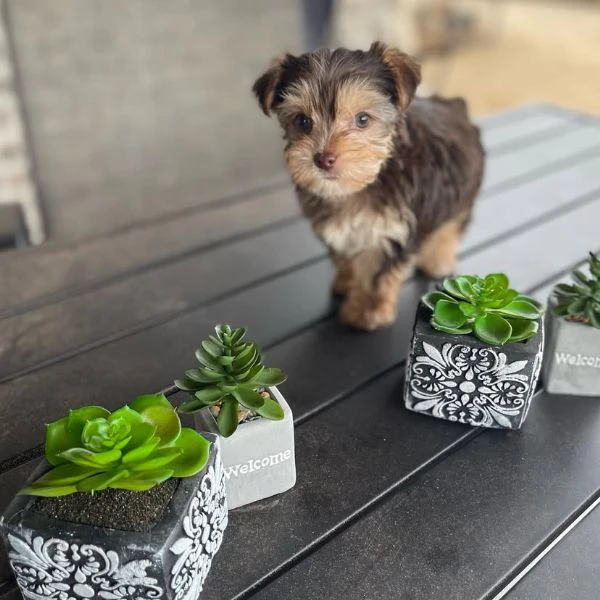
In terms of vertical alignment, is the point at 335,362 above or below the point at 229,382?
below

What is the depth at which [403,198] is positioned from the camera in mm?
1227

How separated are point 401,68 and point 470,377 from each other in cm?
51

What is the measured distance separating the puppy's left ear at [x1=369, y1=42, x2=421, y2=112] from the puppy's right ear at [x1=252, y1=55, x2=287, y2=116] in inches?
6.1

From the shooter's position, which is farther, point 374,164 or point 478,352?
point 374,164

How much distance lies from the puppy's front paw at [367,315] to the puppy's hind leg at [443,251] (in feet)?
0.54

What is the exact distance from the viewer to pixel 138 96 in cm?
277

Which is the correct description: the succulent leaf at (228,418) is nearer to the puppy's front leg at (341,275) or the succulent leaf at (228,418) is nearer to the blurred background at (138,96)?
the puppy's front leg at (341,275)

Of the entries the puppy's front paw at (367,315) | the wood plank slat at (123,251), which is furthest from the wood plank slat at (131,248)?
the puppy's front paw at (367,315)

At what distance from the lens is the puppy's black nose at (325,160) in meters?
1.09

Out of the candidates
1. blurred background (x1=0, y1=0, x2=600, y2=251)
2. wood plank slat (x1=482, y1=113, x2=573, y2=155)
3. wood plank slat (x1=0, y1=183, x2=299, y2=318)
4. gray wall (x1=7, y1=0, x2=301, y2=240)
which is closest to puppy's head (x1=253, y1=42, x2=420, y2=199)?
wood plank slat (x1=0, y1=183, x2=299, y2=318)

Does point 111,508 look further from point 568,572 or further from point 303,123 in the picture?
point 303,123

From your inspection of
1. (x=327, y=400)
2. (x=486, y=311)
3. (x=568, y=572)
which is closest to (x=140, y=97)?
(x=327, y=400)

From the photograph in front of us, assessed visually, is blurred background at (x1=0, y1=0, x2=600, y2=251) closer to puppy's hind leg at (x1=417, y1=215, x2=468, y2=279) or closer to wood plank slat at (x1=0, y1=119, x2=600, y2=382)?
wood plank slat at (x1=0, y1=119, x2=600, y2=382)

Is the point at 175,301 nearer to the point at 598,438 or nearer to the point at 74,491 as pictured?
the point at 74,491
